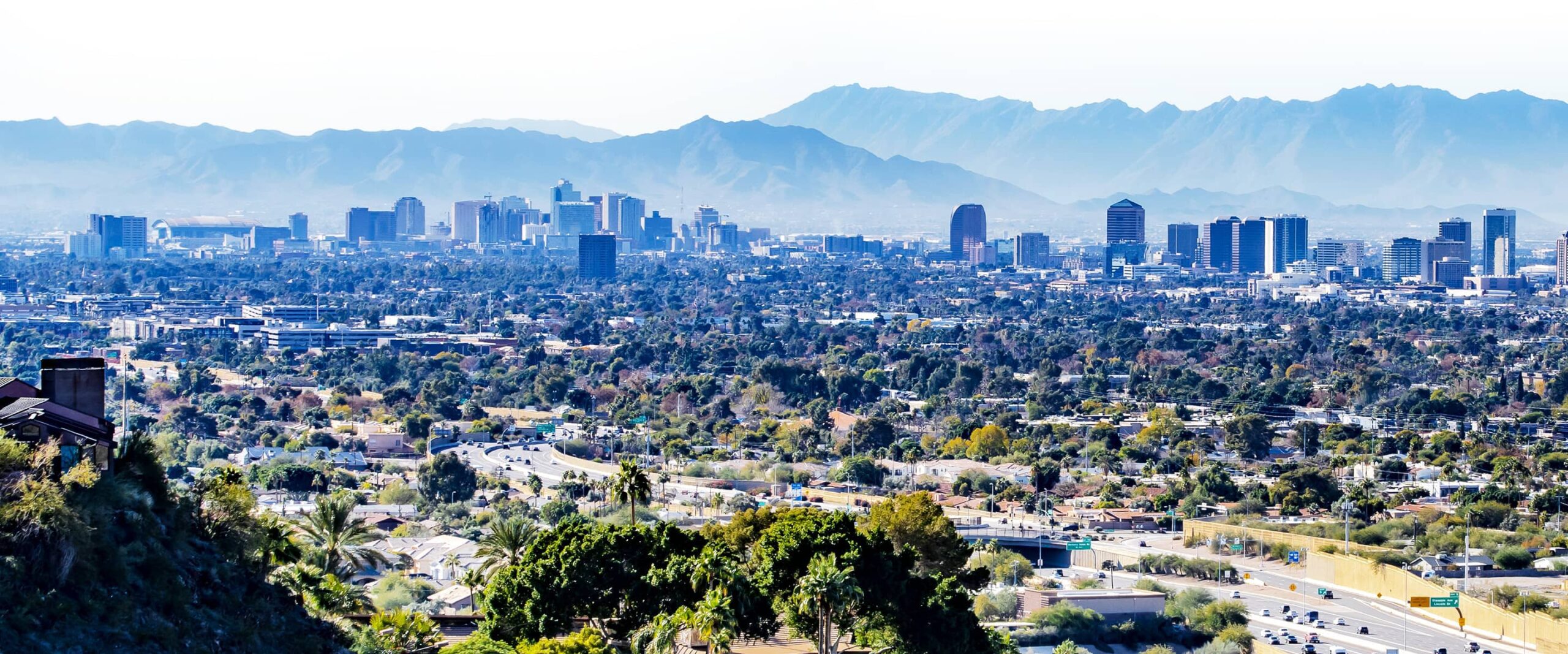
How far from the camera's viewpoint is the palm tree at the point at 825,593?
27.0 metres

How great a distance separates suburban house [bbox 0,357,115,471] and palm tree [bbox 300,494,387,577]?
12.8ft

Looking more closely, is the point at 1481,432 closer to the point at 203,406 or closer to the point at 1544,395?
the point at 1544,395

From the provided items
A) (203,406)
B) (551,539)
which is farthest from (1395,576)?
(203,406)

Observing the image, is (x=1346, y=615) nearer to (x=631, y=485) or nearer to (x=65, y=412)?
(x=631, y=485)

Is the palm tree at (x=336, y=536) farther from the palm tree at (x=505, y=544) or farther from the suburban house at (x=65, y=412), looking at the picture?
the suburban house at (x=65, y=412)

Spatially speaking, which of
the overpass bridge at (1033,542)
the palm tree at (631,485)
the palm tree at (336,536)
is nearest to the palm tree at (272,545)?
the palm tree at (336,536)

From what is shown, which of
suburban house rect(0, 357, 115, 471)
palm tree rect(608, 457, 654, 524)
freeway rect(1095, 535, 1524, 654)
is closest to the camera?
suburban house rect(0, 357, 115, 471)

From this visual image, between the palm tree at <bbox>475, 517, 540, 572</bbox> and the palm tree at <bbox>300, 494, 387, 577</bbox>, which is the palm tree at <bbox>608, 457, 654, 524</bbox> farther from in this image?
the palm tree at <bbox>300, 494, 387, 577</bbox>

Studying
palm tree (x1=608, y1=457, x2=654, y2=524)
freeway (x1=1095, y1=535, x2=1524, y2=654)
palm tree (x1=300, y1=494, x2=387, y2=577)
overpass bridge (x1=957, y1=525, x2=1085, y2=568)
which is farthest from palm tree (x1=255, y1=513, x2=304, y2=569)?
overpass bridge (x1=957, y1=525, x2=1085, y2=568)

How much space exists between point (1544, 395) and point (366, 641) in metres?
78.4

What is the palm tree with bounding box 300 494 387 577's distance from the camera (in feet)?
88.6

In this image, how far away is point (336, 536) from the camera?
27.0 m

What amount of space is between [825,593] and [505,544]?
4639 mm

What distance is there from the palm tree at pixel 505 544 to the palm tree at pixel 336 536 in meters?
1.90
